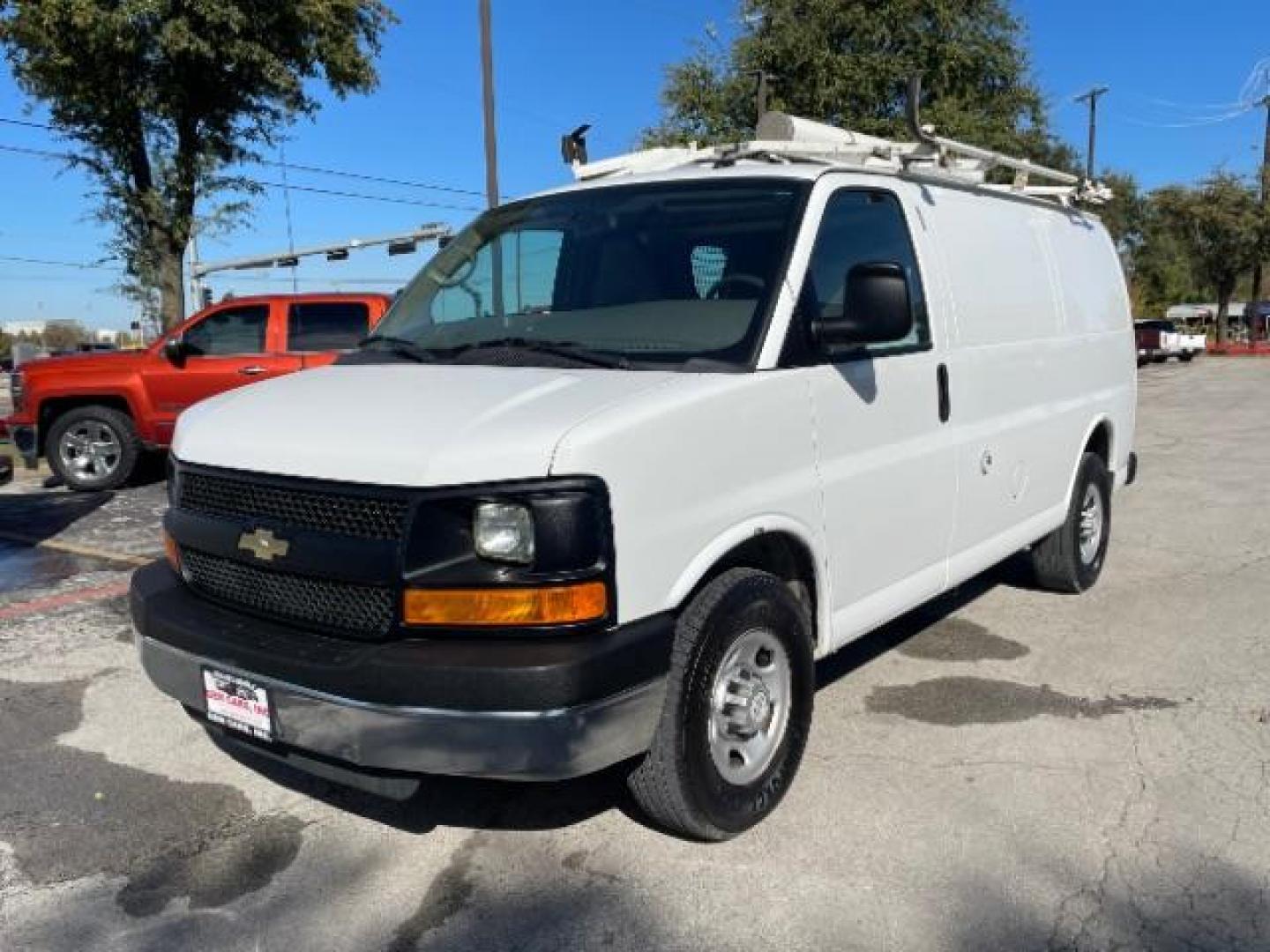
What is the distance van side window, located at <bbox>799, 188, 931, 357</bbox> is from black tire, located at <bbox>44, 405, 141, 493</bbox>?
885 centimetres

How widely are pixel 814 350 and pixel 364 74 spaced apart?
50.4 ft

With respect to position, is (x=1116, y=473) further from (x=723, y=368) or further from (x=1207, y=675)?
(x=723, y=368)

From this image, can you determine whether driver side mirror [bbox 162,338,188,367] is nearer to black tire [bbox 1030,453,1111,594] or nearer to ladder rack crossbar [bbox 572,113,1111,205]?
ladder rack crossbar [bbox 572,113,1111,205]

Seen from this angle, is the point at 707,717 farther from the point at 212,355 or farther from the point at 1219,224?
Answer: the point at 1219,224

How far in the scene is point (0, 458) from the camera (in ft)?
21.9

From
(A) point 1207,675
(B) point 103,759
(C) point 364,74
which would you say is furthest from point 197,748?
(C) point 364,74

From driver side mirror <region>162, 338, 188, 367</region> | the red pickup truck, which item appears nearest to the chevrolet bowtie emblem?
the red pickup truck

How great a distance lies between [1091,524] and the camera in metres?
6.30

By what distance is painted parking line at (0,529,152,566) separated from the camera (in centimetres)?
750

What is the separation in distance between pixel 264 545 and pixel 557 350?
1.09 m

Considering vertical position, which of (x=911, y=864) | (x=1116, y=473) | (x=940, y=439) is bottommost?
(x=911, y=864)

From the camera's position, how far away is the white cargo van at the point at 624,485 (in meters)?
2.78

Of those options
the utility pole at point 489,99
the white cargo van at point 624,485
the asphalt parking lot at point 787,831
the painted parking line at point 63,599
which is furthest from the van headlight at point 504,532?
the utility pole at point 489,99

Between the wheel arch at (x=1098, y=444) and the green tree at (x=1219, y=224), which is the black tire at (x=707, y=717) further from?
the green tree at (x=1219, y=224)
